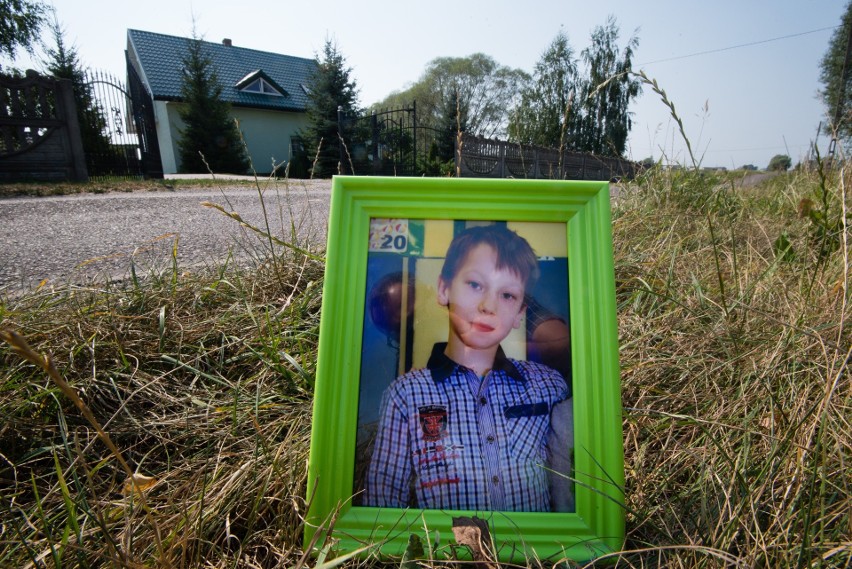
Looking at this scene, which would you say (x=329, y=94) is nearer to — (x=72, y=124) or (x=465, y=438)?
(x=72, y=124)

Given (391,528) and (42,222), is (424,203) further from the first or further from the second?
(42,222)

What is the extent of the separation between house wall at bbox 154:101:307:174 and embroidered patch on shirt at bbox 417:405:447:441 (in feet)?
Answer: 73.8

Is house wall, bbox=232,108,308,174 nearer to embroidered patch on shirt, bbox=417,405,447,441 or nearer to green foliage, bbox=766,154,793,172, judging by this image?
green foliage, bbox=766,154,793,172

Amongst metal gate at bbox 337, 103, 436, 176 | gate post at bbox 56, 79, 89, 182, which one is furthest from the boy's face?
metal gate at bbox 337, 103, 436, 176

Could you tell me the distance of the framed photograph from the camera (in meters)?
0.85

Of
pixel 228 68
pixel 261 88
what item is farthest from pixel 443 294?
pixel 228 68

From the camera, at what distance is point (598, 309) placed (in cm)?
90

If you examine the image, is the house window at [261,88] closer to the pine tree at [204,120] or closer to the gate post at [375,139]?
the pine tree at [204,120]

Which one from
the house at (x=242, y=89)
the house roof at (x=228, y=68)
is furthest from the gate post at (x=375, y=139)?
the house roof at (x=228, y=68)

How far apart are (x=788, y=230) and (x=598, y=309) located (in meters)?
2.36

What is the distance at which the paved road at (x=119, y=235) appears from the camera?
7.30ft

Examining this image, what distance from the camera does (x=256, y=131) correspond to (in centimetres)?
2372

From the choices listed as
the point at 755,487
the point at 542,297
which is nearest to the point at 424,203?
the point at 542,297

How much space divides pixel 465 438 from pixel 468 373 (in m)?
0.12
